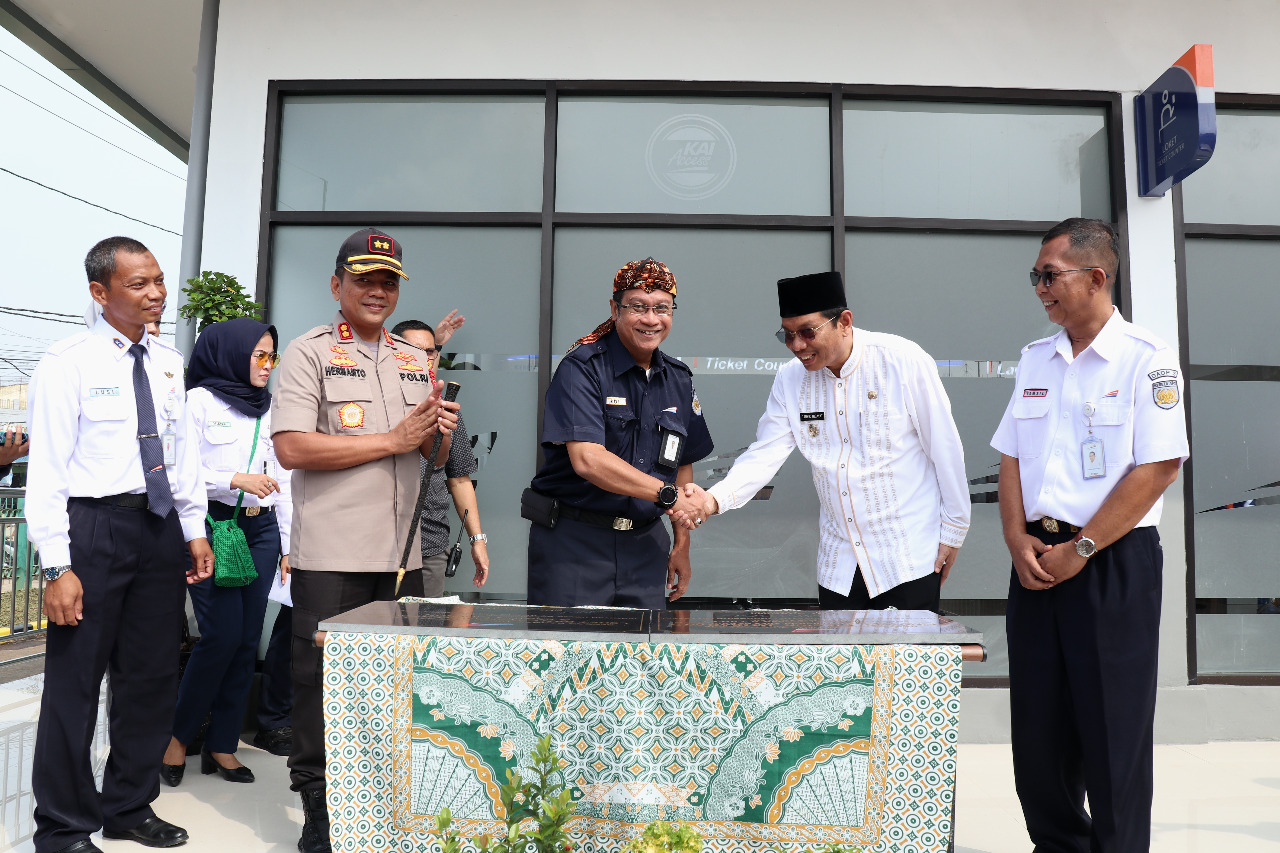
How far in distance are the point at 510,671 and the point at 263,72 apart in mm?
4170

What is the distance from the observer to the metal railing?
628cm

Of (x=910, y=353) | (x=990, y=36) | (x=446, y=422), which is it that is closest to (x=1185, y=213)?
(x=990, y=36)

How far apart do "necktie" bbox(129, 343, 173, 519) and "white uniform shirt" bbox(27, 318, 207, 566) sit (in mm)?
18

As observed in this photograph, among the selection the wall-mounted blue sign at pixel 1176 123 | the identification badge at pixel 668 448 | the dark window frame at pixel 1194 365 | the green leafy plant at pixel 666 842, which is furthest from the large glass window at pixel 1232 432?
the green leafy plant at pixel 666 842

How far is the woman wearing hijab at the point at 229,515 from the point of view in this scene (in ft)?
12.3

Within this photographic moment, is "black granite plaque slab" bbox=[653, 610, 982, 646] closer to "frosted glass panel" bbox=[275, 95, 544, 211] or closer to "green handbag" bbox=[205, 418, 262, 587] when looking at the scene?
"green handbag" bbox=[205, 418, 262, 587]

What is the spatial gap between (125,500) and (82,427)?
27 cm

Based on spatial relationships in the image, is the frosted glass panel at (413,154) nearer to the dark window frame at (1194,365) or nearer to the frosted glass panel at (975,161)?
the frosted glass panel at (975,161)

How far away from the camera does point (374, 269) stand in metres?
2.85

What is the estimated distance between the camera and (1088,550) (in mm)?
2381

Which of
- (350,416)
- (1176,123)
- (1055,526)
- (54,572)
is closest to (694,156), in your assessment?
(1176,123)

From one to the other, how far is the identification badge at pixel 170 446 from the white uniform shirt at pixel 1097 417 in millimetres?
2866

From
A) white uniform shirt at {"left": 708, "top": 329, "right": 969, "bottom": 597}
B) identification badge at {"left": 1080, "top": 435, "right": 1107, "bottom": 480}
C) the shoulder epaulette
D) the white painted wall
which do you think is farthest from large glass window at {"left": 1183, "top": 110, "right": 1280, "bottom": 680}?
the shoulder epaulette

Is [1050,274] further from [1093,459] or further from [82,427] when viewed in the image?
[82,427]
